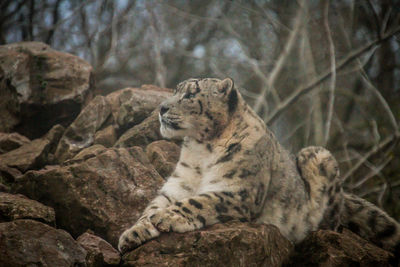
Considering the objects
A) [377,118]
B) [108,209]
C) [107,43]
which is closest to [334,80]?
[377,118]

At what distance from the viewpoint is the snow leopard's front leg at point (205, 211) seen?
3.47 metres

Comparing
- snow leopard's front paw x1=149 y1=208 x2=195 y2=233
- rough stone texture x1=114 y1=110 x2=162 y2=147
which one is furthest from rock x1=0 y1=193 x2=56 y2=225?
rough stone texture x1=114 y1=110 x2=162 y2=147

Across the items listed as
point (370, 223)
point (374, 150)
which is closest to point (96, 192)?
point (370, 223)

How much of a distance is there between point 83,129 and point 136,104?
944 millimetres

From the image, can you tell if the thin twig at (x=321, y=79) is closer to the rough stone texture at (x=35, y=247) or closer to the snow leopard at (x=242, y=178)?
the snow leopard at (x=242, y=178)

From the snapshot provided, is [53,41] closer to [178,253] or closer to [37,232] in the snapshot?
[37,232]

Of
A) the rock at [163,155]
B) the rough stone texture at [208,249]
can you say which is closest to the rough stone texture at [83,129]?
the rock at [163,155]

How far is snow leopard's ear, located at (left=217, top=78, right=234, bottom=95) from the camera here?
4.62 meters

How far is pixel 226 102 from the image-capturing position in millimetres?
4609

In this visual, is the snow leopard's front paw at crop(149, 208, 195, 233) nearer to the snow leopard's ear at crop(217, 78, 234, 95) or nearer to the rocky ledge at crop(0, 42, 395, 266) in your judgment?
the rocky ledge at crop(0, 42, 395, 266)

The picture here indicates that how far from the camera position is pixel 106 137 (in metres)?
5.68

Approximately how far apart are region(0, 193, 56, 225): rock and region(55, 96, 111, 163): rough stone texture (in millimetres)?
1933

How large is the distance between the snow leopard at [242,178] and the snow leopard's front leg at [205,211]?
0.01 metres

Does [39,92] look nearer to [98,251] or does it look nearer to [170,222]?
[98,251]
